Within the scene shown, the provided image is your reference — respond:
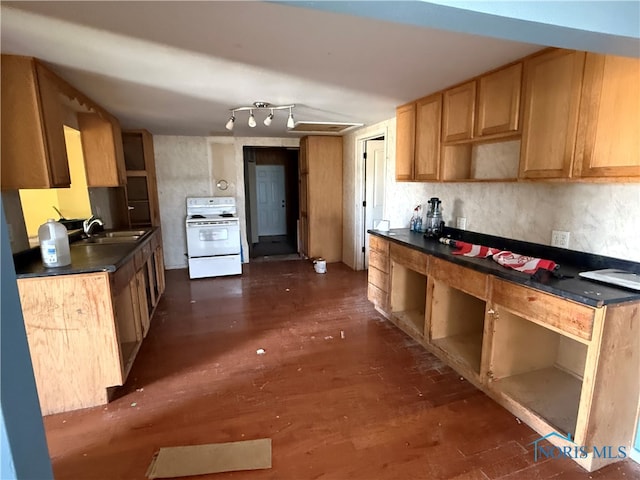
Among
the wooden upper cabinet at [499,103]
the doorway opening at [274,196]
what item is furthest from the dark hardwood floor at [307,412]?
the doorway opening at [274,196]

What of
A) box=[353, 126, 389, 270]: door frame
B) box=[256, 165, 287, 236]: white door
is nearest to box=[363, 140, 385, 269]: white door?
box=[353, 126, 389, 270]: door frame

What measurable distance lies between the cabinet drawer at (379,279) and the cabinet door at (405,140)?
994mm

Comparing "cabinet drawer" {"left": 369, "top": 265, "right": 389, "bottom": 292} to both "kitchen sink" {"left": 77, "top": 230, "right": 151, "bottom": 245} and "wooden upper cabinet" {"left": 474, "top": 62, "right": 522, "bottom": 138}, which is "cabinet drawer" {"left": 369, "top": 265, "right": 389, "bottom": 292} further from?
"kitchen sink" {"left": 77, "top": 230, "right": 151, "bottom": 245}

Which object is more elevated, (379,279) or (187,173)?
(187,173)

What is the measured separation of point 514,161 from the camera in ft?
8.17

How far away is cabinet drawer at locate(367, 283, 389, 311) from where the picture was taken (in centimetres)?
336

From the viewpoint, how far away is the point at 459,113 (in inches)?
101

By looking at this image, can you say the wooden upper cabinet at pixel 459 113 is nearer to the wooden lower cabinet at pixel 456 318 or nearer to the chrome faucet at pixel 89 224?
the wooden lower cabinet at pixel 456 318

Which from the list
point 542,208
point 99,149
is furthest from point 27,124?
point 542,208

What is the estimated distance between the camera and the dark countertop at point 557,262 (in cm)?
154

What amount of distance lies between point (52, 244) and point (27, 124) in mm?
741

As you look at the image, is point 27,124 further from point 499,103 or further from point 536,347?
point 536,347

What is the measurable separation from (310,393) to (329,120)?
2997 millimetres

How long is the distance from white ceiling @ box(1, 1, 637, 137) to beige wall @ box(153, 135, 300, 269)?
2151mm
